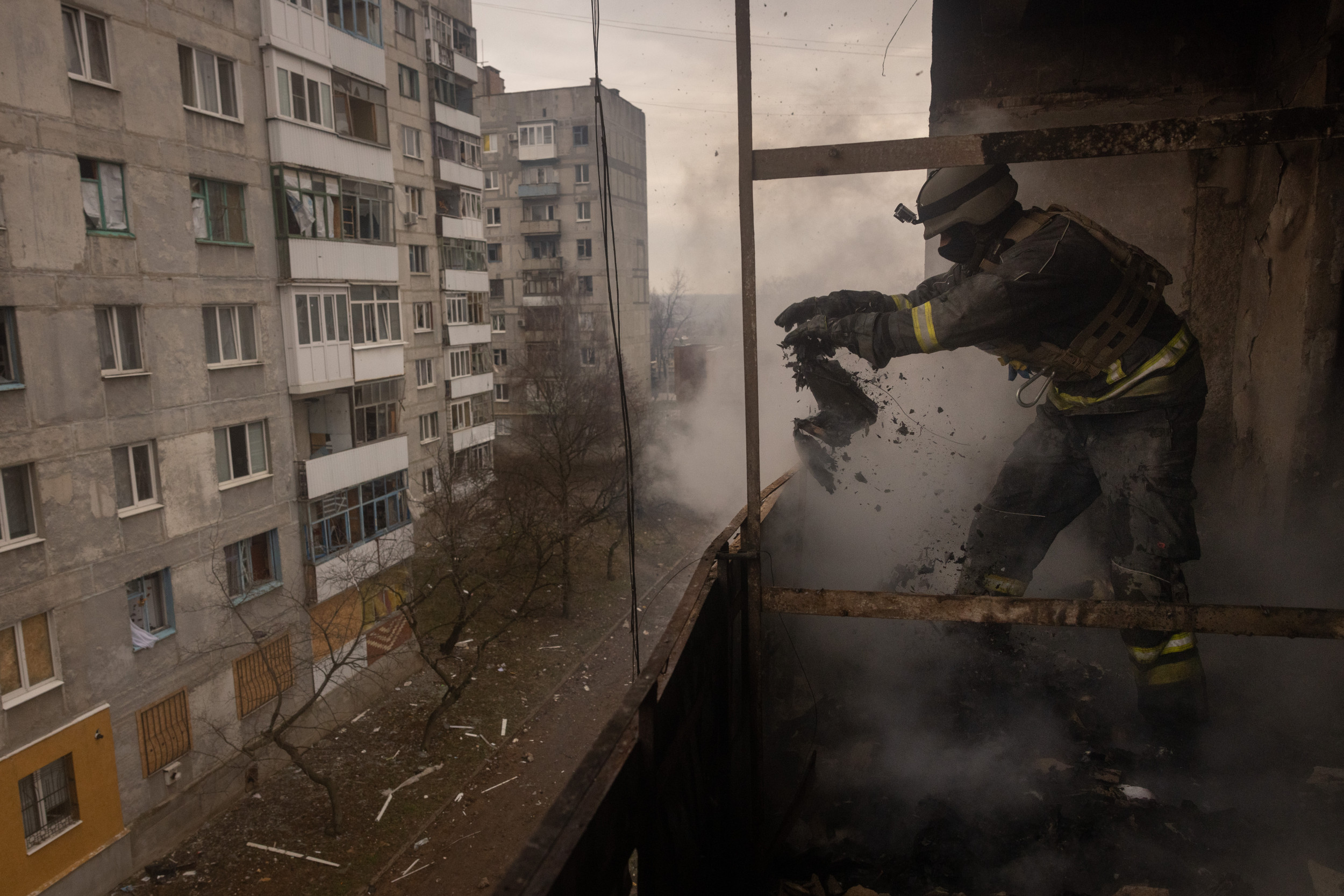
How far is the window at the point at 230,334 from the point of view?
464 inches

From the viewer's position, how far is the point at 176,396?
11.0 meters

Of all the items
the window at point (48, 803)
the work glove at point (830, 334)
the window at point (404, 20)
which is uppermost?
the window at point (404, 20)

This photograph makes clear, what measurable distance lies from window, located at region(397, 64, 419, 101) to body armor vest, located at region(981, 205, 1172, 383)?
63.0 ft

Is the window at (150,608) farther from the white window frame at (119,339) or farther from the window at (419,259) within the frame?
the window at (419,259)

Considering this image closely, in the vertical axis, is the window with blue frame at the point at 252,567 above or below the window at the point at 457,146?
below

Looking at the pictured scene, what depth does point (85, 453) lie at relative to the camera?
9742 millimetres

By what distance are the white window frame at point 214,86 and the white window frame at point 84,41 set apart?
3.58 ft

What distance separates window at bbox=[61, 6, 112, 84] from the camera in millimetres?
9484

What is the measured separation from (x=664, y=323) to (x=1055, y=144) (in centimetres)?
3403

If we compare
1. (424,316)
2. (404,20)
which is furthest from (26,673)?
(404,20)

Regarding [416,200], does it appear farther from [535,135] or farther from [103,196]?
[535,135]

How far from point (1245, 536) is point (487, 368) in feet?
70.8

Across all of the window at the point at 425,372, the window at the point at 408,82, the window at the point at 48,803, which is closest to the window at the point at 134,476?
the window at the point at 48,803

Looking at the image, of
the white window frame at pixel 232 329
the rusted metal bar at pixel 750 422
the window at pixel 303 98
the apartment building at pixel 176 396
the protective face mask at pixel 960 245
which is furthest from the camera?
the window at pixel 303 98
